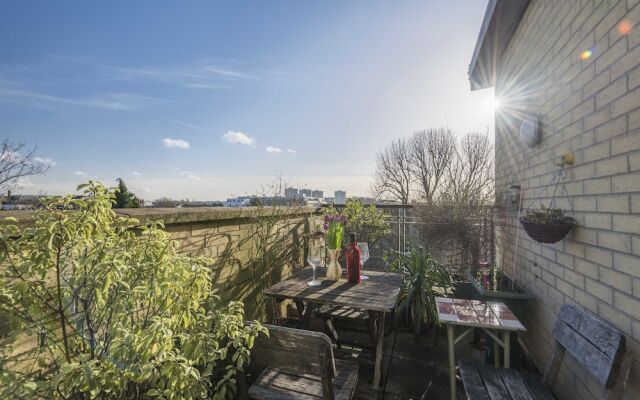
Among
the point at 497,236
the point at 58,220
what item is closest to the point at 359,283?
the point at 58,220

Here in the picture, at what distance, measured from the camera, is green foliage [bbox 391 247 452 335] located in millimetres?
3049

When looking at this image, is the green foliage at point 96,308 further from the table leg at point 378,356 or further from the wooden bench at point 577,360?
the wooden bench at point 577,360

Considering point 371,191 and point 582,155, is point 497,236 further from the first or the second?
point 371,191

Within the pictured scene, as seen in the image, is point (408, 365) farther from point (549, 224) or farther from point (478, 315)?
point (549, 224)

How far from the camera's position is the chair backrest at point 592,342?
1.24 metres

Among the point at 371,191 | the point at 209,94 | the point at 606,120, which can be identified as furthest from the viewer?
the point at 371,191

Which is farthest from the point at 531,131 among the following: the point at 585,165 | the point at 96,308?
the point at 96,308

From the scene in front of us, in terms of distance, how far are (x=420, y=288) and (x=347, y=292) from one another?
125 centimetres

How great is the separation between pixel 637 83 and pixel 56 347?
270 cm

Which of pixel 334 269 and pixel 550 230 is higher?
pixel 550 230

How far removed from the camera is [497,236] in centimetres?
377

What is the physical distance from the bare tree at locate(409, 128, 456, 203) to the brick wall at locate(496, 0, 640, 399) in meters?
11.9

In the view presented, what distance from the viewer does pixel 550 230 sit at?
183cm

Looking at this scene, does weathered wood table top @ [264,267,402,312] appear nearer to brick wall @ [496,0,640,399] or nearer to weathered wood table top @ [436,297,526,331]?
weathered wood table top @ [436,297,526,331]
